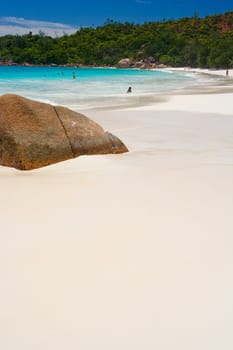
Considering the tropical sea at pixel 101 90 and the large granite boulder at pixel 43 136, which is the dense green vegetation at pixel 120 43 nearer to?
the tropical sea at pixel 101 90

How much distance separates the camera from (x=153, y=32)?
15138 centimetres

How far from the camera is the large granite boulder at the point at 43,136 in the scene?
22.5 ft

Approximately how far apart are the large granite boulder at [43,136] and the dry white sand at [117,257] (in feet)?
1.22

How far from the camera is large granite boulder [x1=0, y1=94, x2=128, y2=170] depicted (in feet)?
22.5

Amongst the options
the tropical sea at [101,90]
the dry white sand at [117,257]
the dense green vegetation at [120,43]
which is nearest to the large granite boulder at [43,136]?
the dry white sand at [117,257]

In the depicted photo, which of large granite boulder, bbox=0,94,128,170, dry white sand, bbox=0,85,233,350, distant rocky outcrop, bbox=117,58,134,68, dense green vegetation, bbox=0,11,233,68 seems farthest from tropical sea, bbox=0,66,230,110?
distant rocky outcrop, bbox=117,58,134,68

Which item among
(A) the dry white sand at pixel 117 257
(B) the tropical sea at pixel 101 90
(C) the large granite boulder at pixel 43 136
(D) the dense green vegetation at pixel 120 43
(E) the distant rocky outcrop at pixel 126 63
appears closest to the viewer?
(A) the dry white sand at pixel 117 257

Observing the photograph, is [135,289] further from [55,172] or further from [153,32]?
[153,32]

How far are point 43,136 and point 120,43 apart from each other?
141793 mm

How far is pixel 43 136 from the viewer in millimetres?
7074

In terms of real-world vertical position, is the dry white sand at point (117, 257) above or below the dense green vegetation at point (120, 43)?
below

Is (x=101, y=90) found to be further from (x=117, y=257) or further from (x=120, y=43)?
(x=120, y=43)

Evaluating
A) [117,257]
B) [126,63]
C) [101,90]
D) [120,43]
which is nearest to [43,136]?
[117,257]

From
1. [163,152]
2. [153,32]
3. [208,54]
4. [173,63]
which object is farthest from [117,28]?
[163,152]
